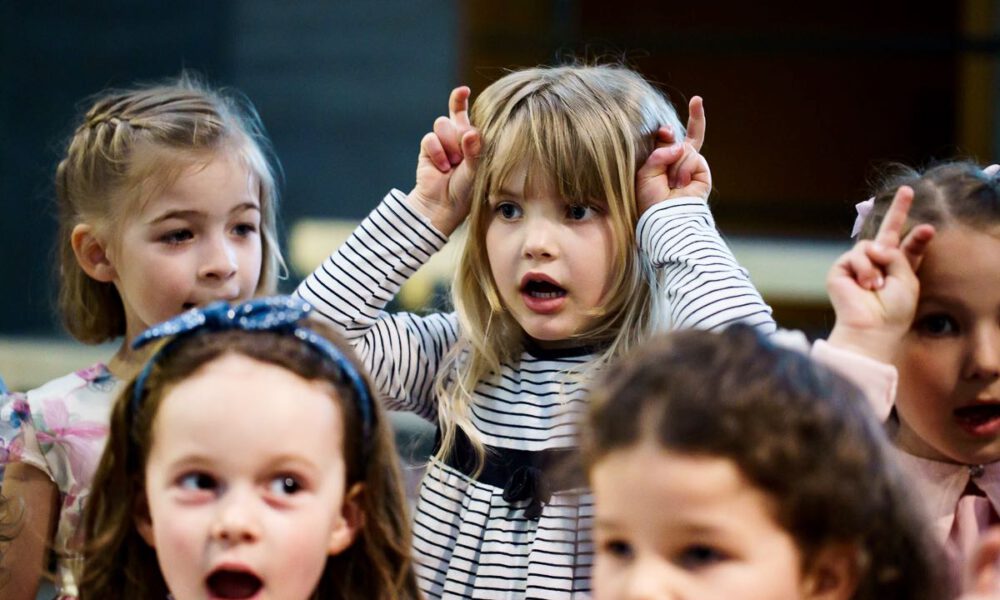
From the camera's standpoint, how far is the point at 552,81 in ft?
7.37

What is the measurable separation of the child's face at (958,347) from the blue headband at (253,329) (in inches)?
A: 26.1

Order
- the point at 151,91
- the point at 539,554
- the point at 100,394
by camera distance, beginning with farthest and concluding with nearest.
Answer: the point at 151,91, the point at 100,394, the point at 539,554

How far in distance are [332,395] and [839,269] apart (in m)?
0.61

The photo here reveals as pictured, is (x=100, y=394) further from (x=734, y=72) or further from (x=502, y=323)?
(x=734, y=72)

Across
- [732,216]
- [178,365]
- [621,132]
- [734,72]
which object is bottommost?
[732,216]

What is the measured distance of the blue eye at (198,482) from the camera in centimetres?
159

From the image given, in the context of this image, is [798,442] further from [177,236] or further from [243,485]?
[177,236]

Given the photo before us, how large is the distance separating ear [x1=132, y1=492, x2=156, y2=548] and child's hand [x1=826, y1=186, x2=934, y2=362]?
0.82m

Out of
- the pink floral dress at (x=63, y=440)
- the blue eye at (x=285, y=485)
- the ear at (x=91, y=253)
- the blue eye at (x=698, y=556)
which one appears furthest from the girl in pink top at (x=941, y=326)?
the ear at (x=91, y=253)

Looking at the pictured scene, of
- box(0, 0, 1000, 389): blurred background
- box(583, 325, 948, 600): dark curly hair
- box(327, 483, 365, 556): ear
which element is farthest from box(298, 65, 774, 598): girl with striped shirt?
box(0, 0, 1000, 389): blurred background

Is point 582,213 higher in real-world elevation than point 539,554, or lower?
higher

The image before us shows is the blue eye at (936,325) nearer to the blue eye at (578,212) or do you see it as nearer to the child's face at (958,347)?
the child's face at (958,347)

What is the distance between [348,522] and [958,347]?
2.49ft

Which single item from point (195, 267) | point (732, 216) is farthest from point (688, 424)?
point (732, 216)
